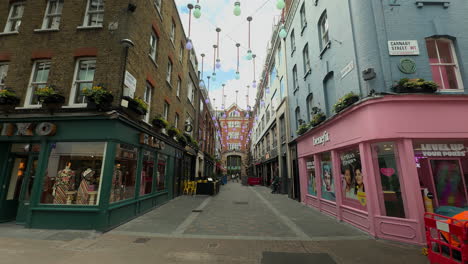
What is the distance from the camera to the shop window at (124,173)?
7559 mm

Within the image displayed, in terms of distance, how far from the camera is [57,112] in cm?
744

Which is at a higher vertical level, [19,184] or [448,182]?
[448,182]

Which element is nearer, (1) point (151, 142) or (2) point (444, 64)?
(2) point (444, 64)

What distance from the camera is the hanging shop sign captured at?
267 inches

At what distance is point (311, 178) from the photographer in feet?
37.9

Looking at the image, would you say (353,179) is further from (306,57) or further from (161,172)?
(161,172)

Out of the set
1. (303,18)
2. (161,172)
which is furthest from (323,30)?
(161,172)

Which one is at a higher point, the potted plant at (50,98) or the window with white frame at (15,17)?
the window with white frame at (15,17)

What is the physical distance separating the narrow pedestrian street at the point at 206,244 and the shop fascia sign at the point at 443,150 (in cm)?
304

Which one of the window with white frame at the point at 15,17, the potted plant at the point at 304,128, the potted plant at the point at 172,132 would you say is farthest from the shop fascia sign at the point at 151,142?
the potted plant at the point at 304,128

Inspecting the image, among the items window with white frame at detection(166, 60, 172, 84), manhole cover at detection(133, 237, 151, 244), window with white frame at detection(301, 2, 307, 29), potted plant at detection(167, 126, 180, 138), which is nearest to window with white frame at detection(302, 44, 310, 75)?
window with white frame at detection(301, 2, 307, 29)

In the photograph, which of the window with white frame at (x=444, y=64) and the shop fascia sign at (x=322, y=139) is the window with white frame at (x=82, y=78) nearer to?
the shop fascia sign at (x=322, y=139)

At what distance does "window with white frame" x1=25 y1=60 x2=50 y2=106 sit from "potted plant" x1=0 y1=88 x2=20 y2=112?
338 mm

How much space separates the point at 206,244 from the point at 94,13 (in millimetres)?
10508
